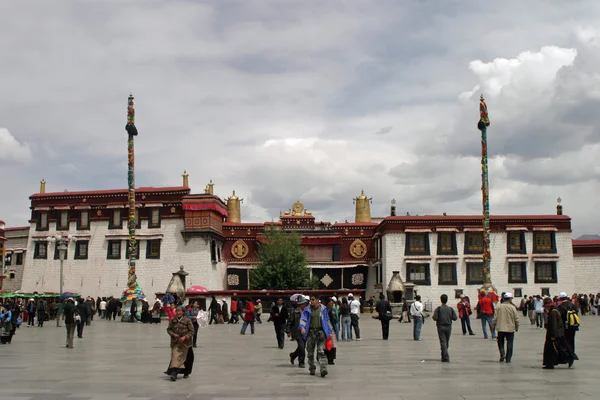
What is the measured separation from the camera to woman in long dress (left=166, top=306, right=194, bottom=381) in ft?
44.0

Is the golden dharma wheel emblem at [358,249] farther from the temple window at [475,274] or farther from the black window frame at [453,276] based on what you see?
the temple window at [475,274]

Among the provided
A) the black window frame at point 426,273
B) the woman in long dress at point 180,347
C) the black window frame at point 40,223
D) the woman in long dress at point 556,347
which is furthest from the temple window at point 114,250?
the woman in long dress at point 556,347

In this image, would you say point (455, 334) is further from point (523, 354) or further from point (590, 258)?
point (590, 258)

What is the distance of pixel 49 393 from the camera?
456 inches

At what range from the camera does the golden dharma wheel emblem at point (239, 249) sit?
59625mm

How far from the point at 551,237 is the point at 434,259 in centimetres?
948

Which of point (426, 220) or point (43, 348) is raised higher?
point (426, 220)

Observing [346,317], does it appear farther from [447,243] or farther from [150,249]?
[150,249]

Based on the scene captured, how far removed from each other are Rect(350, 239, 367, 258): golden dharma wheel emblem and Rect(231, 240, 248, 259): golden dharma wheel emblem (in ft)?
30.0

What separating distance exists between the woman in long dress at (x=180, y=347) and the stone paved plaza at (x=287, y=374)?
253mm

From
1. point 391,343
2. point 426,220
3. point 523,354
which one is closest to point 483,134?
point 426,220

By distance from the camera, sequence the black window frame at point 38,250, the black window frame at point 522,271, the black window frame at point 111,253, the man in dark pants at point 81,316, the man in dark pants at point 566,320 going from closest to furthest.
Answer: the man in dark pants at point 566,320 < the man in dark pants at point 81,316 < the black window frame at point 522,271 < the black window frame at point 111,253 < the black window frame at point 38,250

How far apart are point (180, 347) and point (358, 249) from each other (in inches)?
1848

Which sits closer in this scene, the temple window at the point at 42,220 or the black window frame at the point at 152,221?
the black window frame at the point at 152,221
